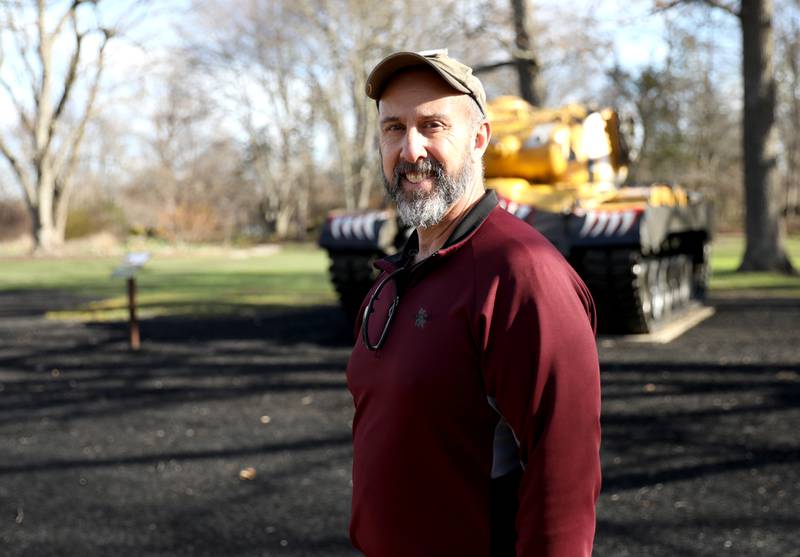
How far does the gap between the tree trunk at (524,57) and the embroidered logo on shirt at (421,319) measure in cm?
1523

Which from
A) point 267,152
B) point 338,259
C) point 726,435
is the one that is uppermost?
point 267,152

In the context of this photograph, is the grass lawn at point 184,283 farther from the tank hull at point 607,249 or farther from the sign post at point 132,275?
the tank hull at point 607,249

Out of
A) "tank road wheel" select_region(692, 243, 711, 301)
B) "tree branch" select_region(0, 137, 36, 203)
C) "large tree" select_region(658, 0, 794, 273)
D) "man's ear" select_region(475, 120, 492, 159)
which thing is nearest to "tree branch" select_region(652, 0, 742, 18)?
"large tree" select_region(658, 0, 794, 273)

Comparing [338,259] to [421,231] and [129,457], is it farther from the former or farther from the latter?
[421,231]

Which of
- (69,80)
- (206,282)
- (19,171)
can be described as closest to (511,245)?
(206,282)

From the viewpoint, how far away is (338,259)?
10547 millimetres

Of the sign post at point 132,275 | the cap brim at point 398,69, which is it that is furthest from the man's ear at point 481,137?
the sign post at point 132,275

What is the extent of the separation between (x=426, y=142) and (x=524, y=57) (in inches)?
599

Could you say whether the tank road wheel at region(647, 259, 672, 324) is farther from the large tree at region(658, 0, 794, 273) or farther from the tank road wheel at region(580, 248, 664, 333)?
the large tree at region(658, 0, 794, 273)

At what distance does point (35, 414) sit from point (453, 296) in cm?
580

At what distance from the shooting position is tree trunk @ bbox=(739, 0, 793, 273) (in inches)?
671

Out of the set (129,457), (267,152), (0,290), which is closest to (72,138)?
(267,152)

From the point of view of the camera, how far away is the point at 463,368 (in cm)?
191

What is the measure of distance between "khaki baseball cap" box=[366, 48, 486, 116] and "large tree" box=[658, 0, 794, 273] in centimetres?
1630
